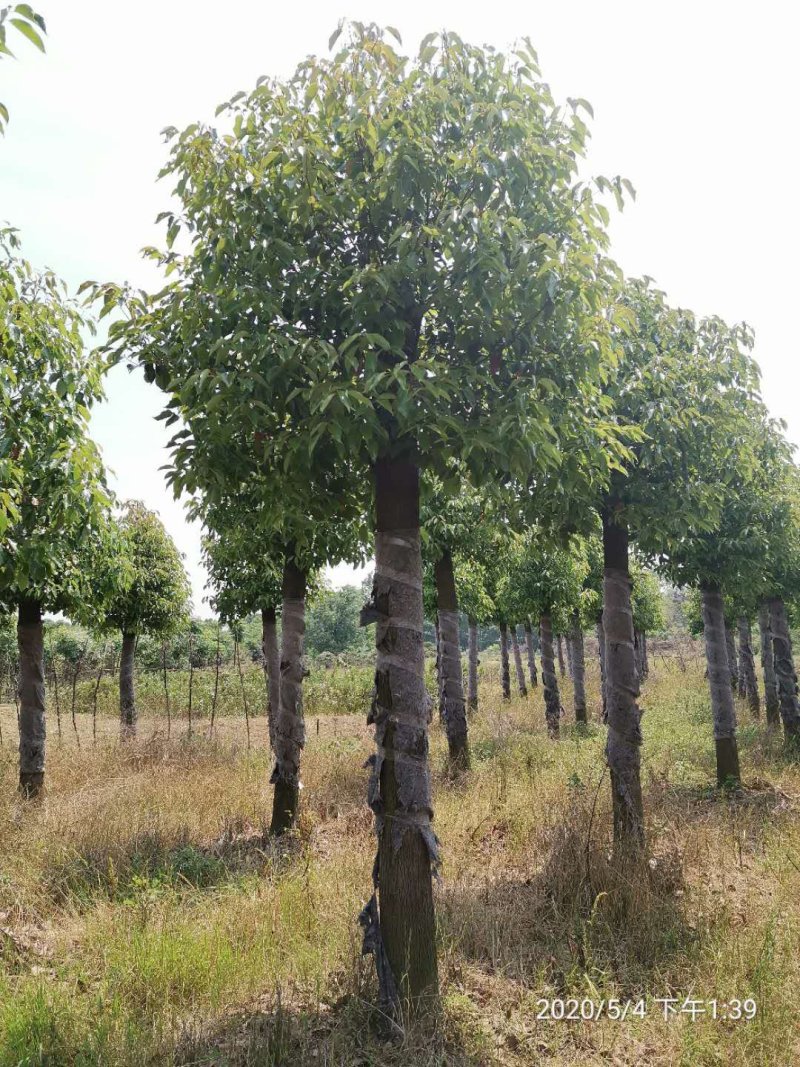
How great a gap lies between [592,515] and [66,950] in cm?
577

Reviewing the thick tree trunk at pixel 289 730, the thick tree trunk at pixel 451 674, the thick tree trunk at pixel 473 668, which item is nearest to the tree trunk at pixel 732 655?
the thick tree trunk at pixel 473 668

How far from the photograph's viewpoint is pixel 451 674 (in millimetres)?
12250

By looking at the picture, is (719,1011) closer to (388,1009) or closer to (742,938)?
(742,938)

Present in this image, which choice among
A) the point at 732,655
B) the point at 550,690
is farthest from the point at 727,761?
the point at 732,655

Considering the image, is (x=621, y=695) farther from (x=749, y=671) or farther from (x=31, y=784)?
(x=749, y=671)

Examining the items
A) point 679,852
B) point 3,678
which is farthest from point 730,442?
point 3,678

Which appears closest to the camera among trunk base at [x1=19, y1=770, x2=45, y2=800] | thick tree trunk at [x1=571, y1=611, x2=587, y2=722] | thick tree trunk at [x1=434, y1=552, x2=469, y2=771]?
trunk base at [x1=19, y1=770, x2=45, y2=800]

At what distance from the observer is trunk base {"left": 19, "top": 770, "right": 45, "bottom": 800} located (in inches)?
366

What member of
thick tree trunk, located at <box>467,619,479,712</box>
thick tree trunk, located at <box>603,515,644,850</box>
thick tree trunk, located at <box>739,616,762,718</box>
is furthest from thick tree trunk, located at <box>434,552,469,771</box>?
thick tree trunk, located at <box>739,616,762,718</box>

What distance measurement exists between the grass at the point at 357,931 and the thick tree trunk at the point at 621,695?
36 cm

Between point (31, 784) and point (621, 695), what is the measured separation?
7.88 meters

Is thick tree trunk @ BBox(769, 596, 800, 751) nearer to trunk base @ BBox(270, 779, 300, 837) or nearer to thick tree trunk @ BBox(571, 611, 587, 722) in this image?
thick tree trunk @ BBox(571, 611, 587, 722)

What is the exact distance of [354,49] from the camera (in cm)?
400

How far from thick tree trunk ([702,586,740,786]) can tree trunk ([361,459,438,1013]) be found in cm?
760
